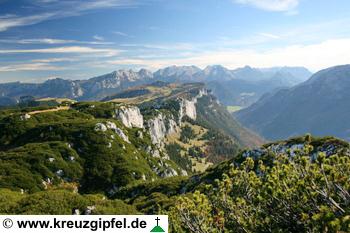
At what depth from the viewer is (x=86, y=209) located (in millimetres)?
156375

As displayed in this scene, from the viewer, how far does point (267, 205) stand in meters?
33.2

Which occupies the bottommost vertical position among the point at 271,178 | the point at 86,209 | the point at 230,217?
the point at 86,209

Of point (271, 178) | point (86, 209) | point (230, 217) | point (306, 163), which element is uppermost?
point (306, 163)

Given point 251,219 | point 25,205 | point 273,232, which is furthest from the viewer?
point 25,205

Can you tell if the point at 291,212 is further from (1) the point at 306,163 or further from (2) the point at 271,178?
(1) the point at 306,163

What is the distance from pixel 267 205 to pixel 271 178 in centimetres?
287

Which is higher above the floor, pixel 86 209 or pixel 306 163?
pixel 306 163

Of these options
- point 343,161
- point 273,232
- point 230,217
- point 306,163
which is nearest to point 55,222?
point 230,217

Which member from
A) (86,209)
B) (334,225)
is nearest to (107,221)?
(334,225)

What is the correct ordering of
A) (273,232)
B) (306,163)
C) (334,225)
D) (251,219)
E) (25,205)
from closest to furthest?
(334,225)
(306,163)
(273,232)
(251,219)
(25,205)

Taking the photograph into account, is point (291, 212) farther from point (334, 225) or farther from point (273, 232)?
point (334, 225)

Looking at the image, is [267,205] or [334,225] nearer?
[334,225]

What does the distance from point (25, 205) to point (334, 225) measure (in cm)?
15443

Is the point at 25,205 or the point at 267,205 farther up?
the point at 267,205
